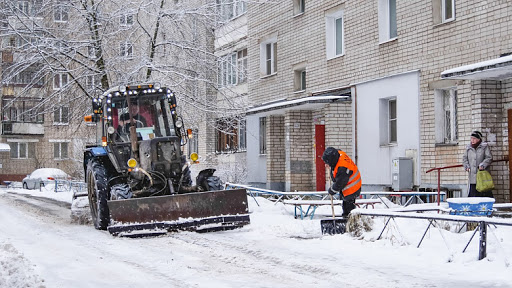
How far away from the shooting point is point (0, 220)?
646 inches

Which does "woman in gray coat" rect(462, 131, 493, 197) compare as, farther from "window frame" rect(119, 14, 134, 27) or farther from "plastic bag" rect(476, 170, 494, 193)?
"window frame" rect(119, 14, 134, 27)

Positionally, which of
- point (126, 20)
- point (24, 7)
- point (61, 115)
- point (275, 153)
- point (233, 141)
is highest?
point (24, 7)

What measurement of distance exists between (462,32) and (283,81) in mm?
9452

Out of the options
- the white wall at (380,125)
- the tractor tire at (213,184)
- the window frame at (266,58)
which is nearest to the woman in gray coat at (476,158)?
the white wall at (380,125)

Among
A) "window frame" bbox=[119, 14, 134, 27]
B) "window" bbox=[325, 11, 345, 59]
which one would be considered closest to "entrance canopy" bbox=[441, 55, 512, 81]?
"window" bbox=[325, 11, 345, 59]

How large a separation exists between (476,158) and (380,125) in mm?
5237

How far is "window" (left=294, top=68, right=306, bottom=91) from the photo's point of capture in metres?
24.7

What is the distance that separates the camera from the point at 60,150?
59219 mm

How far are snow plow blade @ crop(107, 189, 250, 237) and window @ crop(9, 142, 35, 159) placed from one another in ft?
158

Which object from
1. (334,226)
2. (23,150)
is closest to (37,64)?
(334,226)

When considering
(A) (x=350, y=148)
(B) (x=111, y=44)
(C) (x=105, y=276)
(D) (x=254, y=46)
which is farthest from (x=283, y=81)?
(C) (x=105, y=276)

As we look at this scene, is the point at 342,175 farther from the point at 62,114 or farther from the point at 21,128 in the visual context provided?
the point at 21,128

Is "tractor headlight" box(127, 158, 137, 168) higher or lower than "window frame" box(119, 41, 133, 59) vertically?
lower

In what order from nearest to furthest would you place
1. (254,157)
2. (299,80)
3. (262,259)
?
(262,259) < (299,80) < (254,157)
